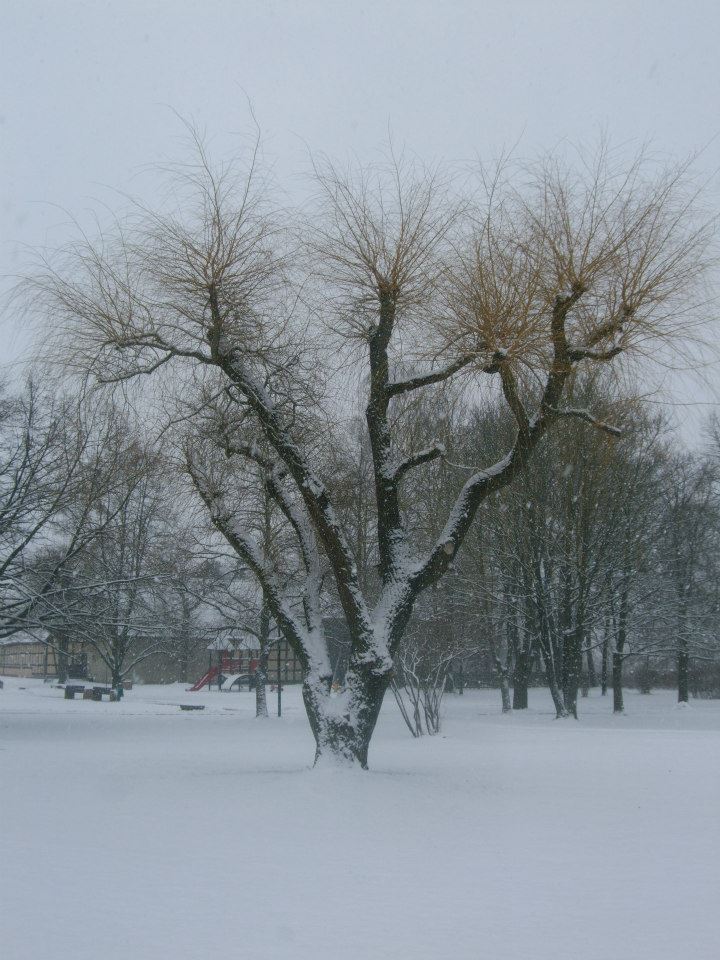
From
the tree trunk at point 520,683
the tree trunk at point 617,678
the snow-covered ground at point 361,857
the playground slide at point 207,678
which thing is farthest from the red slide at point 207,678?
the snow-covered ground at point 361,857

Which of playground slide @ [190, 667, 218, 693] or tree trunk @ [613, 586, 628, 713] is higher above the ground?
tree trunk @ [613, 586, 628, 713]

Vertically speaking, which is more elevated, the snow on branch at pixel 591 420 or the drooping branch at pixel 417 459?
the snow on branch at pixel 591 420

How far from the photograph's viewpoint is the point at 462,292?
10273 mm

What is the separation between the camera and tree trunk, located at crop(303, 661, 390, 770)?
1105 centimetres

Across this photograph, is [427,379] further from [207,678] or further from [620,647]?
[207,678]

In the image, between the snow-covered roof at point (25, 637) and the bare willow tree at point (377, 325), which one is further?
the snow-covered roof at point (25, 637)

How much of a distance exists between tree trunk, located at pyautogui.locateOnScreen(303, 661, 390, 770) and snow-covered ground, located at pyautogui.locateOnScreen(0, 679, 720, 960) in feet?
1.11

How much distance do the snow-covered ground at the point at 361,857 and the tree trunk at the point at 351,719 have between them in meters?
0.34

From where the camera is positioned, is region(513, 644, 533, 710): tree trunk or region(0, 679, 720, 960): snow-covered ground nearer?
region(0, 679, 720, 960): snow-covered ground

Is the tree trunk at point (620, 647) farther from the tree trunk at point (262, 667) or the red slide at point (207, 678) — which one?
the red slide at point (207, 678)

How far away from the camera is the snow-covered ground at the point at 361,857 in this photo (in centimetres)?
527

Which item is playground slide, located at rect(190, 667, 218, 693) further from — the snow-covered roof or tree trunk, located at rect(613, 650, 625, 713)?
tree trunk, located at rect(613, 650, 625, 713)

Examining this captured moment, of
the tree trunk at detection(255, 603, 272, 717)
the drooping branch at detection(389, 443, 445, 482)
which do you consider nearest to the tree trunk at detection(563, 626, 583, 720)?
the tree trunk at detection(255, 603, 272, 717)

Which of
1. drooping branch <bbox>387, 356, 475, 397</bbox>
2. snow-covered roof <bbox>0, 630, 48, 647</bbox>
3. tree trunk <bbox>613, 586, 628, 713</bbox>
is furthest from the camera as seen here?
tree trunk <bbox>613, 586, 628, 713</bbox>
